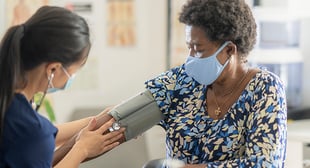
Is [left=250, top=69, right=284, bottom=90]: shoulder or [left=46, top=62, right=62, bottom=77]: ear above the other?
[left=46, top=62, right=62, bottom=77]: ear

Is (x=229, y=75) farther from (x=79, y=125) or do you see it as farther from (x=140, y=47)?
(x=140, y=47)

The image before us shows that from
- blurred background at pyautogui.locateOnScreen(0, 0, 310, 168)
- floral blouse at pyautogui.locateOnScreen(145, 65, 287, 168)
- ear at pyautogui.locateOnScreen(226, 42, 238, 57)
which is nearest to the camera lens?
floral blouse at pyautogui.locateOnScreen(145, 65, 287, 168)

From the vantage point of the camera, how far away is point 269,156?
5.19 feet

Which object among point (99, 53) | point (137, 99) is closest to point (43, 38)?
point (137, 99)

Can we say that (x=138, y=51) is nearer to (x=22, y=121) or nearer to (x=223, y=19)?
(x=223, y=19)

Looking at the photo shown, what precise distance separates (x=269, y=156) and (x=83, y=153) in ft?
2.06

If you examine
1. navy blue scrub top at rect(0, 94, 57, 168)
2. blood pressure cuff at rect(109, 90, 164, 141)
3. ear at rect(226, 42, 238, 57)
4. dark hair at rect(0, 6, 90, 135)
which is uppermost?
dark hair at rect(0, 6, 90, 135)

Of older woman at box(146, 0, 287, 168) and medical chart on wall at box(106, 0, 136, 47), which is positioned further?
medical chart on wall at box(106, 0, 136, 47)

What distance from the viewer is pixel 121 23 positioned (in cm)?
302

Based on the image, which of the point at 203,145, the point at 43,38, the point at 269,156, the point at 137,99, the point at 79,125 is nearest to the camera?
the point at 43,38

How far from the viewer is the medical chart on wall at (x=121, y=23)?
3.00 m

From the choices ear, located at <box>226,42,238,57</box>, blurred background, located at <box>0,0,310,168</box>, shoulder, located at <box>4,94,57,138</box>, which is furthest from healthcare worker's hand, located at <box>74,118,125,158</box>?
blurred background, located at <box>0,0,310,168</box>

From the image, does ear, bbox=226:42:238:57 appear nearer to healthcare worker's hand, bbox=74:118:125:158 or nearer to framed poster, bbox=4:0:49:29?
healthcare worker's hand, bbox=74:118:125:158

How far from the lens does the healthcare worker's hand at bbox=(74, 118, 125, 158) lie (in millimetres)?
1735
